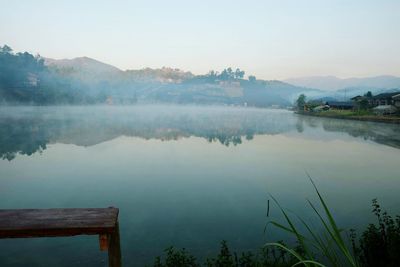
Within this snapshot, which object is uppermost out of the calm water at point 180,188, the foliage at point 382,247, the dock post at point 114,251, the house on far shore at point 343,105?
the house on far shore at point 343,105

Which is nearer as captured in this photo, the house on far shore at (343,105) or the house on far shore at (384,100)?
the house on far shore at (384,100)

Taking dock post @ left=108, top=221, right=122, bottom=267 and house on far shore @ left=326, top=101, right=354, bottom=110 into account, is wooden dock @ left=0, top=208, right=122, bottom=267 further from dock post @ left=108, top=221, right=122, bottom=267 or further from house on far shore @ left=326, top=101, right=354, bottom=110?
house on far shore @ left=326, top=101, right=354, bottom=110

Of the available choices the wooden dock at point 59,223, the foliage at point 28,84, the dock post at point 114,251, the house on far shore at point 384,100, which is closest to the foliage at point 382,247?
the dock post at point 114,251

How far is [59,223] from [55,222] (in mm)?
51

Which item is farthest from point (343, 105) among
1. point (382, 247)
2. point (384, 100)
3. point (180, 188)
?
point (382, 247)

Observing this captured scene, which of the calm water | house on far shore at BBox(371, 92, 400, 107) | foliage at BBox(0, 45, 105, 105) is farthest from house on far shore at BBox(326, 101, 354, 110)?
foliage at BBox(0, 45, 105, 105)

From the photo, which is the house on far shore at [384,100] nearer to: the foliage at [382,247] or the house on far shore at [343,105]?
the house on far shore at [343,105]

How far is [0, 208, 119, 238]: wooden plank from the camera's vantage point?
9.20 feet

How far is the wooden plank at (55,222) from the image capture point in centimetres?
280

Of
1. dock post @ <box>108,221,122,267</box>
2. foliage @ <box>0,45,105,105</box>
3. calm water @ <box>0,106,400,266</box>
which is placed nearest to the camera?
dock post @ <box>108,221,122,267</box>

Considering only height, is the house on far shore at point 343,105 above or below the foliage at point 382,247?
above

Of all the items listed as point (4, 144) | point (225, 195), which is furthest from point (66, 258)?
point (4, 144)

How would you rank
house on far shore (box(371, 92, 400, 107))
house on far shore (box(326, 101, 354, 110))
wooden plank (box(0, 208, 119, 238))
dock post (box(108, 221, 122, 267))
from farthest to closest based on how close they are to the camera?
house on far shore (box(326, 101, 354, 110)) < house on far shore (box(371, 92, 400, 107)) < dock post (box(108, 221, 122, 267)) < wooden plank (box(0, 208, 119, 238))

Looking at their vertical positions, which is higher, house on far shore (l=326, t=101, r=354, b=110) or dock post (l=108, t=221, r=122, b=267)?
house on far shore (l=326, t=101, r=354, b=110)
